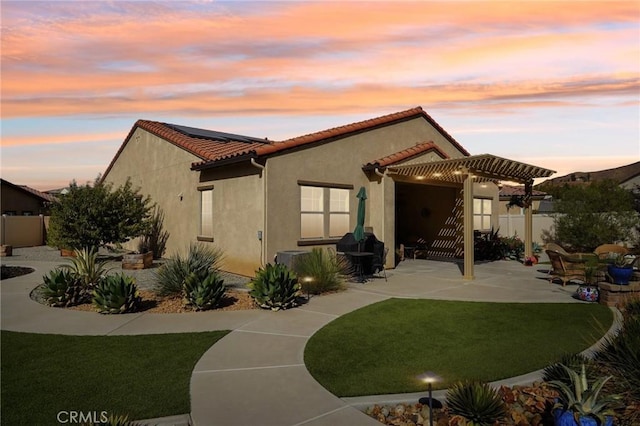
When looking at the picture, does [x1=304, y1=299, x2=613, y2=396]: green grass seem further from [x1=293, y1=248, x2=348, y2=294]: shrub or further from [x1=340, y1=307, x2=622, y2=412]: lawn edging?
[x1=293, y1=248, x2=348, y2=294]: shrub

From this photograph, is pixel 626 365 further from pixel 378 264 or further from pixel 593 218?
pixel 593 218

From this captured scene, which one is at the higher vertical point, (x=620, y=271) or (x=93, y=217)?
(x=93, y=217)

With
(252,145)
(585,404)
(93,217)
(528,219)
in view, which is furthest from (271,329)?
(528,219)

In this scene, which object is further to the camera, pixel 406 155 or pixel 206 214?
pixel 406 155

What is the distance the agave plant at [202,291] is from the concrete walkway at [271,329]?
285 mm

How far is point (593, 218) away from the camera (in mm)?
20734

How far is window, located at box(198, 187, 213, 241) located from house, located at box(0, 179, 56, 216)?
2092 cm

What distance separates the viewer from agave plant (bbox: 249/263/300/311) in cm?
869

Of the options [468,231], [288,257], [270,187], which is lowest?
[288,257]

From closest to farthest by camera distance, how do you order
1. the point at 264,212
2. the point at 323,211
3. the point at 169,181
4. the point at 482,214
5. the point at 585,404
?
the point at 585,404 < the point at 264,212 < the point at 323,211 < the point at 169,181 < the point at 482,214

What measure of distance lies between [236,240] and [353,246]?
151 inches

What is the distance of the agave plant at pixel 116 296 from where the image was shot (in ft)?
27.7

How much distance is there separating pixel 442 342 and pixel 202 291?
16.0 ft

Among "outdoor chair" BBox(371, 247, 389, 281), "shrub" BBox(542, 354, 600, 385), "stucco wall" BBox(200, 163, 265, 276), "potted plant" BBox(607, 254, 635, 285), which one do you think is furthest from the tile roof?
"shrub" BBox(542, 354, 600, 385)
